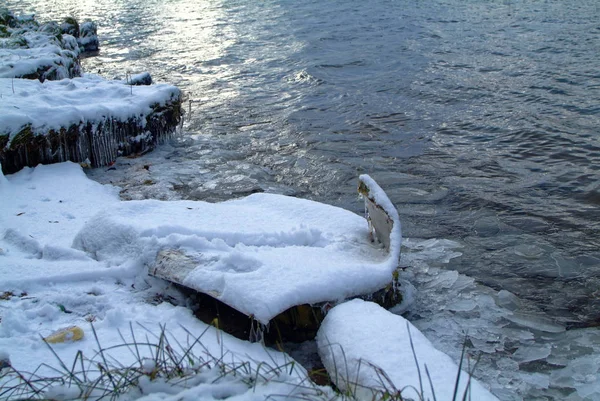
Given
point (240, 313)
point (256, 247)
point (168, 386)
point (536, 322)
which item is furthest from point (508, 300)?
point (168, 386)

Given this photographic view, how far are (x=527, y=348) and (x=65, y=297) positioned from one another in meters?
3.12

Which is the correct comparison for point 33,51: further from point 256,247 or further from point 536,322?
point 536,322

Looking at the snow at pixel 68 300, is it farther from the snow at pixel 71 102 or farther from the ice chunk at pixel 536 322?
the ice chunk at pixel 536 322

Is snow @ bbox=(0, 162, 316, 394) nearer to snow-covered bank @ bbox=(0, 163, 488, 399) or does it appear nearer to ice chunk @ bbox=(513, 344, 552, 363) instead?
snow-covered bank @ bbox=(0, 163, 488, 399)

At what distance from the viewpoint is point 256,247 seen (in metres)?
4.16

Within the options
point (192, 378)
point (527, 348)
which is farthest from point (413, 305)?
point (192, 378)

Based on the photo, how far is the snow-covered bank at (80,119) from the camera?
6180mm

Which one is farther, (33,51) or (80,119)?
(33,51)

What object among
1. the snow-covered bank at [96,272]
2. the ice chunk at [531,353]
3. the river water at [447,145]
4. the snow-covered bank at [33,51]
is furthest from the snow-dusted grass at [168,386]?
the snow-covered bank at [33,51]

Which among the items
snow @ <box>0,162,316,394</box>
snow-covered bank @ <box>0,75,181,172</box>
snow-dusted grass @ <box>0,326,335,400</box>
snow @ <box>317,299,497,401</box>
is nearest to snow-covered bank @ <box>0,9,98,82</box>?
snow-covered bank @ <box>0,75,181,172</box>

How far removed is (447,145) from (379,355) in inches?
212

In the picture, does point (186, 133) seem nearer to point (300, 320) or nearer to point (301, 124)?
point (301, 124)

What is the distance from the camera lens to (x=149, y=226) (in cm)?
426

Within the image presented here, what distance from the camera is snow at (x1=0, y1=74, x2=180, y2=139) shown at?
6281mm
